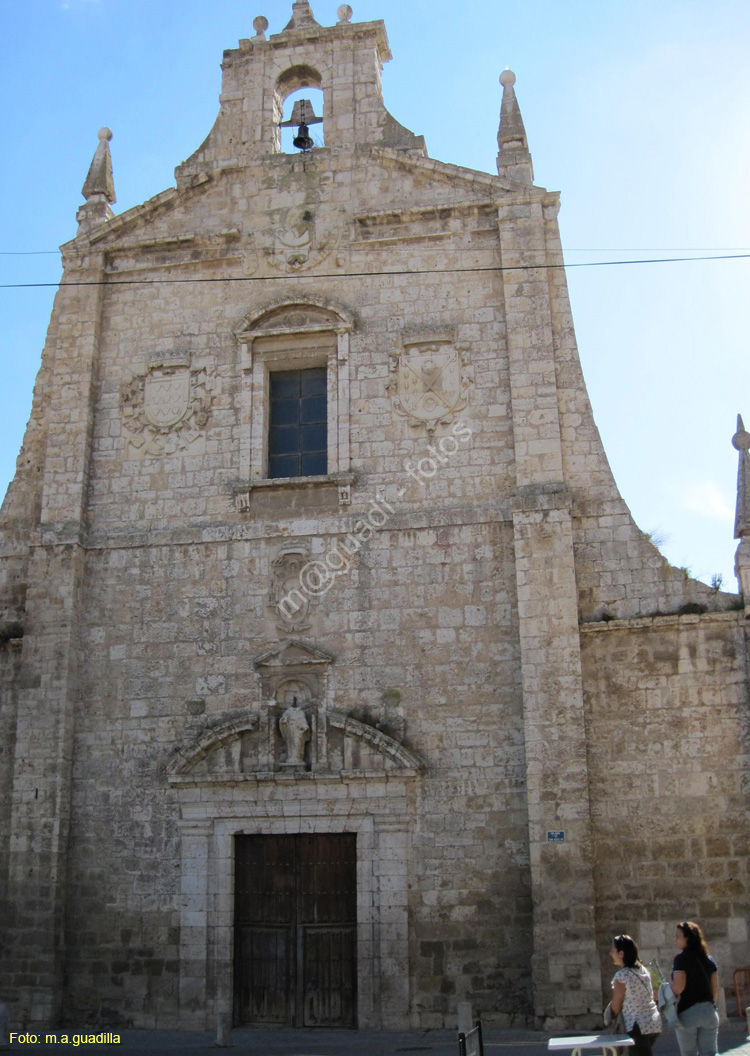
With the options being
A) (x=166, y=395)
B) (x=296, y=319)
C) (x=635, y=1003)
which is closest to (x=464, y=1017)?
(x=635, y=1003)

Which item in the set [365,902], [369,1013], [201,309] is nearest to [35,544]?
[201,309]

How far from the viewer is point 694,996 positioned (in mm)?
7223

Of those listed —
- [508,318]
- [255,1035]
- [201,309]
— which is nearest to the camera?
[255,1035]

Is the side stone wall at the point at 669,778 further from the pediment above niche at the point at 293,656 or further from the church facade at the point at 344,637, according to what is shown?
the pediment above niche at the point at 293,656

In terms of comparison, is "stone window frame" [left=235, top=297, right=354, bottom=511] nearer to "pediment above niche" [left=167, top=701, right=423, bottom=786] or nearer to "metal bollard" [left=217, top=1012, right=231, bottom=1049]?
"pediment above niche" [left=167, top=701, right=423, bottom=786]

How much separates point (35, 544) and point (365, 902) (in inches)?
237

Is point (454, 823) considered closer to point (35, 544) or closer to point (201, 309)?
point (35, 544)

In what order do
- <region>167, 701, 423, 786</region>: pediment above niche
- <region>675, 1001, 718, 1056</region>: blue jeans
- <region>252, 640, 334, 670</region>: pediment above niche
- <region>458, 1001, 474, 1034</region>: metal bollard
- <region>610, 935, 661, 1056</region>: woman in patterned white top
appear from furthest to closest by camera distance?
<region>252, 640, 334, 670</region>: pediment above niche
<region>167, 701, 423, 786</region>: pediment above niche
<region>458, 1001, 474, 1034</region>: metal bollard
<region>610, 935, 661, 1056</region>: woman in patterned white top
<region>675, 1001, 718, 1056</region>: blue jeans

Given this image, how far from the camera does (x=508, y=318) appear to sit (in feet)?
45.1

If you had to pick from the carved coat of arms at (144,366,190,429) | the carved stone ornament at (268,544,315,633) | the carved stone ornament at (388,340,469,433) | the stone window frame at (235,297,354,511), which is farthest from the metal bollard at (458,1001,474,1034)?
the carved coat of arms at (144,366,190,429)

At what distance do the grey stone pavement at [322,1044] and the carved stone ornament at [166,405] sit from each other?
6949mm

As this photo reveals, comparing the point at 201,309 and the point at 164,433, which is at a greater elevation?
the point at 201,309

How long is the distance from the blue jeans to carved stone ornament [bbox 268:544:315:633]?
6883 millimetres

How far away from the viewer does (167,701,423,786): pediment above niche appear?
12413 mm
